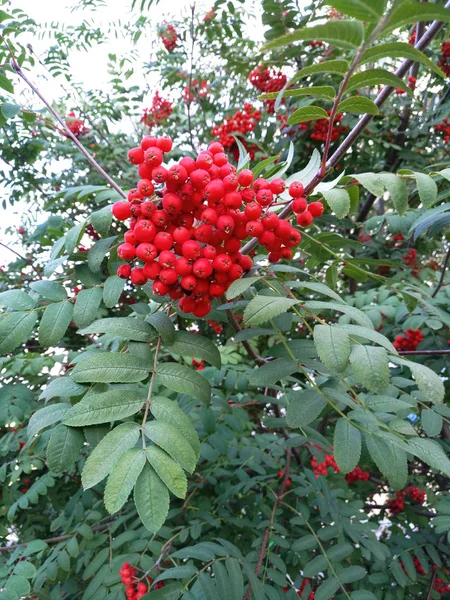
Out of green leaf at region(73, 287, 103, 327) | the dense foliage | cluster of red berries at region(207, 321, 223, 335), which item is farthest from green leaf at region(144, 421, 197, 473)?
cluster of red berries at region(207, 321, 223, 335)

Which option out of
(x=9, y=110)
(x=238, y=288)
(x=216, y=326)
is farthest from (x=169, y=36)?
(x=238, y=288)

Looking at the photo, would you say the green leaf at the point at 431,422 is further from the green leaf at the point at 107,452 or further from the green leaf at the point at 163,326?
the green leaf at the point at 107,452

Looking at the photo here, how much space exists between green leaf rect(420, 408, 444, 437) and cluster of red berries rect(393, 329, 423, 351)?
3.35 feet

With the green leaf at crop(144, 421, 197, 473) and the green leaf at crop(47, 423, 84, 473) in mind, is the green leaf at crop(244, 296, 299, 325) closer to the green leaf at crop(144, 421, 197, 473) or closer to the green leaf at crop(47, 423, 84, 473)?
the green leaf at crop(144, 421, 197, 473)

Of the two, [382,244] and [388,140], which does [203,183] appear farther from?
[388,140]

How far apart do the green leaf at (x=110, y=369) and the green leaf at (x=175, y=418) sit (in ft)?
0.31

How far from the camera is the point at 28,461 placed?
1956 mm

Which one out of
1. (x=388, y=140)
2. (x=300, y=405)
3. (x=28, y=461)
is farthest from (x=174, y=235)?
(x=388, y=140)

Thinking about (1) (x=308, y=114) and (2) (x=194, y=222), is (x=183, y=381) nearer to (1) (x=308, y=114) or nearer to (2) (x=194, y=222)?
(2) (x=194, y=222)

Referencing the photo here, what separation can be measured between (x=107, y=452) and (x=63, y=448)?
177 millimetres

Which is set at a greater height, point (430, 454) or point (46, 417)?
point (46, 417)

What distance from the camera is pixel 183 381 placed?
1.00 metres

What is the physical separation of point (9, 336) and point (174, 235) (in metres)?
0.52

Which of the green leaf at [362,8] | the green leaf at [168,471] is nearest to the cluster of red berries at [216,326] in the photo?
the green leaf at [168,471]
